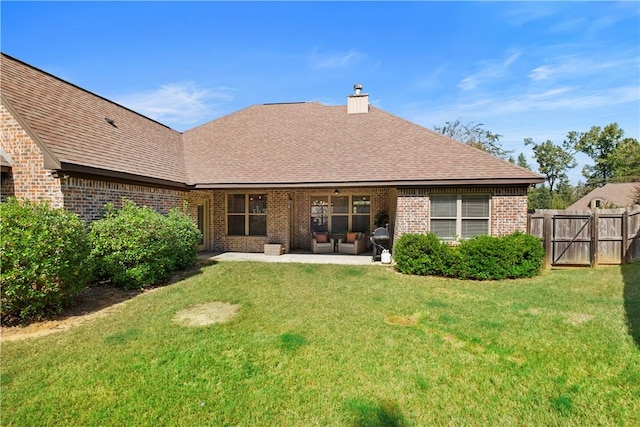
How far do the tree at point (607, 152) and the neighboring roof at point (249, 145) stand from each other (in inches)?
1721

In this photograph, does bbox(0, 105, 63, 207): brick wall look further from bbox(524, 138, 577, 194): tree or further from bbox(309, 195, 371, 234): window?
bbox(524, 138, 577, 194): tree

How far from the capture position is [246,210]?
43.4 ft

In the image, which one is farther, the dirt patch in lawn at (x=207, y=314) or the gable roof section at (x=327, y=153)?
→ the gable roof section at (x=327, y=153)

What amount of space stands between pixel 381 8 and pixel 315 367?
34.7 ft

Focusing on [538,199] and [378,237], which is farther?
[538,199]

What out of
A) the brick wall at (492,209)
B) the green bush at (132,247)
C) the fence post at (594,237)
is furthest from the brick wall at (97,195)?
the fence post at (594,237)

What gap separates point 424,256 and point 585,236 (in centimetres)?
525

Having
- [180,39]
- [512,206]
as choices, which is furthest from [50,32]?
[512,206]

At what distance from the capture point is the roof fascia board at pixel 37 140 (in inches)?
276

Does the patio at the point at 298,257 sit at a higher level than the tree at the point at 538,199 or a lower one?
lower

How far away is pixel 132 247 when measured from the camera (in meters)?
7.25

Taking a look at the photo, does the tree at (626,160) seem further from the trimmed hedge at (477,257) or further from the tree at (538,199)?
the trimmed hedge at (477,257)

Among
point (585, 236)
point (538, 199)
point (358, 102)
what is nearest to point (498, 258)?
point (585, 236)

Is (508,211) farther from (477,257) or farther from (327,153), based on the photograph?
(327,153)
